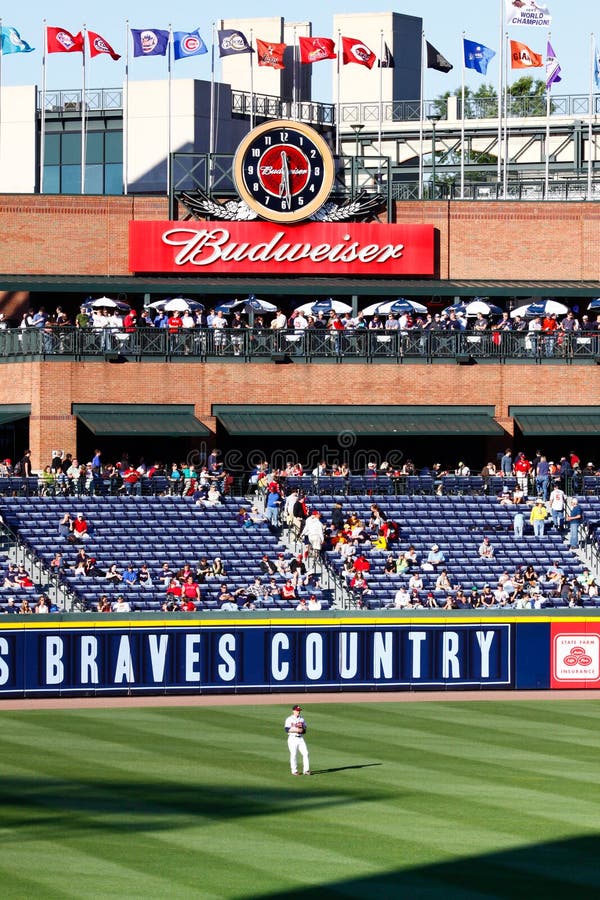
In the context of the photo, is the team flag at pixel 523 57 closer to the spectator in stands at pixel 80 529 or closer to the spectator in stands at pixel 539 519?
the spectator in stands at pixel 539 519

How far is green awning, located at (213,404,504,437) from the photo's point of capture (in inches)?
2014

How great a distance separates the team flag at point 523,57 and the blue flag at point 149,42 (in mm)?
12114

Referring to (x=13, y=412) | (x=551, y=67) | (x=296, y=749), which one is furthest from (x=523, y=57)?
(x=296, y=749)

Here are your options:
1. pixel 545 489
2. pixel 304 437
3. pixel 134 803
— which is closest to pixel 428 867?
pixel 134 803

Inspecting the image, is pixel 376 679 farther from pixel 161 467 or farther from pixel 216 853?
pixel 216 853

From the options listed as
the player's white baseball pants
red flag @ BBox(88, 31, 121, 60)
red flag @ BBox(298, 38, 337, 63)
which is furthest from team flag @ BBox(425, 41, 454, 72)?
the player's white baseball pants

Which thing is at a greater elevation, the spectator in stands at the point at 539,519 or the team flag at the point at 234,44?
the team flag at the point at 234,44

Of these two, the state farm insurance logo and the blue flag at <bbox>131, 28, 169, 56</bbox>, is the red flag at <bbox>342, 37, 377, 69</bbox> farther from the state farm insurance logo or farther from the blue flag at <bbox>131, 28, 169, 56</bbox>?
the state farm insurance logo

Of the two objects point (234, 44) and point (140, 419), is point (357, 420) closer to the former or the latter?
point (140, 419)

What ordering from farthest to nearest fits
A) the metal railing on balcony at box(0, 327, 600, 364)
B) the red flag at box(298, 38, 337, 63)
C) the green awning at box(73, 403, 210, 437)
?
1. the red flag at box(298, 38, 337, 63)
2. the metal railing on balcony at box(0, 327, 600, 364)
3. the green awning at box(73, 403, 210, 437)

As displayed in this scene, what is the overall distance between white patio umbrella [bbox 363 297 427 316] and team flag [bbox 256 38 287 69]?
418 inches

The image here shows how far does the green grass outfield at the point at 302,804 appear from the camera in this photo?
21469 millimetres

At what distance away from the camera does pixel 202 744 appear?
104ft

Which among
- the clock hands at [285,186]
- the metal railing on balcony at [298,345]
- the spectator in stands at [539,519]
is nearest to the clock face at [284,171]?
the clock hands at [285,186]
